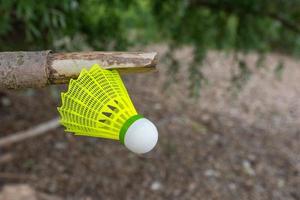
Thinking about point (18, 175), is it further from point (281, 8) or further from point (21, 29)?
point (281, 8)

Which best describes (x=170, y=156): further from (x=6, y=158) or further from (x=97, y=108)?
(x=97, y=108)

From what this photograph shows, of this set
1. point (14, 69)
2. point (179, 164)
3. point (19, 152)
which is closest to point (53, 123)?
point (19, 152)

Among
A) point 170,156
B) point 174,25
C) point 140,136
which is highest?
point 140,136

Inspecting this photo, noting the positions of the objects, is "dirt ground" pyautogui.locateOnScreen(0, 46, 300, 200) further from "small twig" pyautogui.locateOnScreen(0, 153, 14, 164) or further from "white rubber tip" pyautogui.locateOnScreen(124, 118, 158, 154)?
"white rubber tip" pyautogui.locateOnScreen(124, 118, 158, 154)

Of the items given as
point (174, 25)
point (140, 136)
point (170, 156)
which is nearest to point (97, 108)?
point (140, 136)

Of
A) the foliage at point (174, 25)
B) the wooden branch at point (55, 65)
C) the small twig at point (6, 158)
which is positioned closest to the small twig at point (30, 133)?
the small twig at point (6, 158)

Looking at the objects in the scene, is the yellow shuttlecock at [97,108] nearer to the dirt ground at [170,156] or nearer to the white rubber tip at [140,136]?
the white rubber tip at [140,136]
